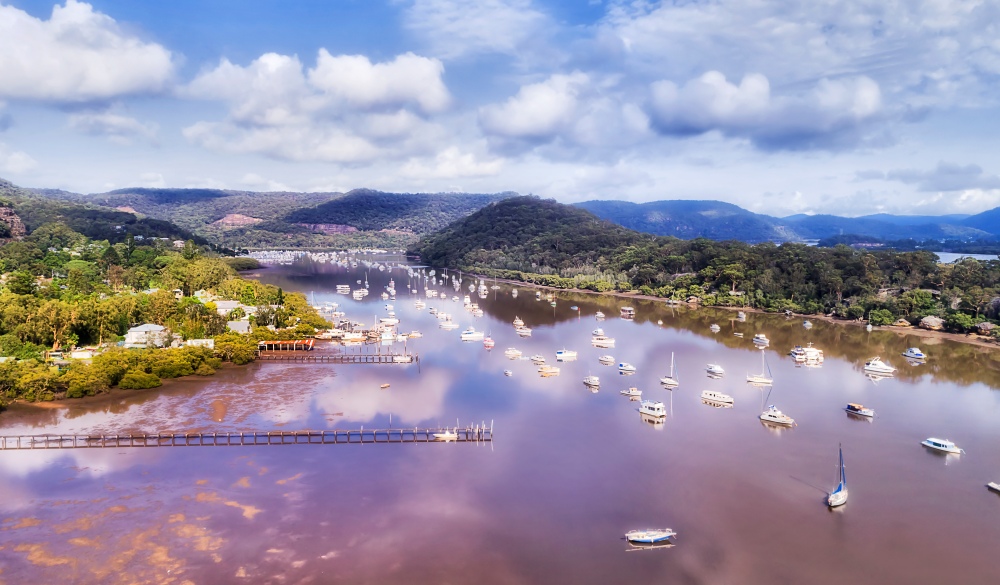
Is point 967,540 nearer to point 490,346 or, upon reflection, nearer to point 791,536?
point 791,536

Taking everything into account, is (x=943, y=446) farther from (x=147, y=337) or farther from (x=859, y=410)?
(x=147, y=337)

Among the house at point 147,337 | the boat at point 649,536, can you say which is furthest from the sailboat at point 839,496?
the house at point 147,337

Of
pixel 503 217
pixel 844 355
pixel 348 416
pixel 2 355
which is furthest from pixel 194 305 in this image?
pixel 503 217

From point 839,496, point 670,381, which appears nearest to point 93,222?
point 670,381

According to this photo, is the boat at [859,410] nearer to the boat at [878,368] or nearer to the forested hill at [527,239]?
the boat at [878,368]

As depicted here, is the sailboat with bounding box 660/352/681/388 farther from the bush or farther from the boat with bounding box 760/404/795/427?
the bush

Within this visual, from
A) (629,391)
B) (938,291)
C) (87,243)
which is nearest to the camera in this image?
(629,391)
